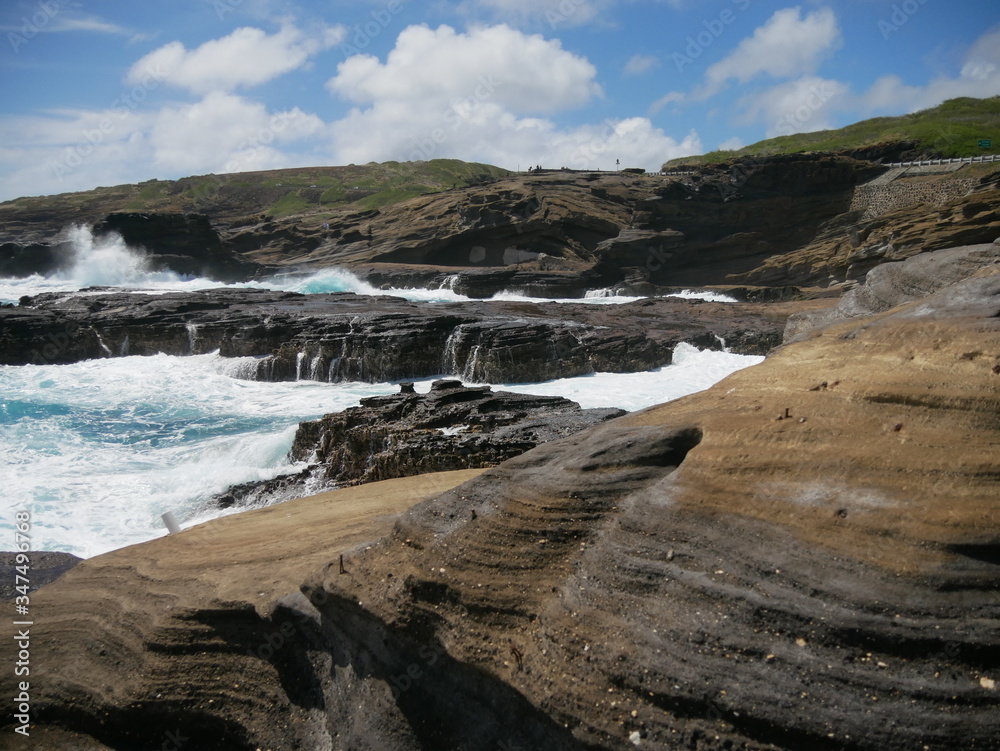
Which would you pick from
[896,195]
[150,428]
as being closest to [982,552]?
[150,428]

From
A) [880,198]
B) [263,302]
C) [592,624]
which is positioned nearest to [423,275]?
[263,302]

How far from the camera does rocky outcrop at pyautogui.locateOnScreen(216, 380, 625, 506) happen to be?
33.6ft

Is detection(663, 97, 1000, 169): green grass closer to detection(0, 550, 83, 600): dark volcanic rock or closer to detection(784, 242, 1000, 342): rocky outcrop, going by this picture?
detection(784, 242, 1000, 342): rocky outcrop

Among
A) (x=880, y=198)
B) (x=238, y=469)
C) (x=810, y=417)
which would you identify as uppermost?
(x=880, y=198)

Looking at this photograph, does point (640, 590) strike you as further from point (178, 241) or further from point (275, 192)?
point (275, 192)

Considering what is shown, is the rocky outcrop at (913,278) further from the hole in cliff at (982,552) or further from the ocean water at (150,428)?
the ocean water at (150,428)

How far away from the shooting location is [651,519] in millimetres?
3984

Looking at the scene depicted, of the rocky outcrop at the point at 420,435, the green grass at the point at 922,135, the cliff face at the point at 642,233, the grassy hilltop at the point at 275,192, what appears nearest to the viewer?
the rocky outcrop at the point at 420,435

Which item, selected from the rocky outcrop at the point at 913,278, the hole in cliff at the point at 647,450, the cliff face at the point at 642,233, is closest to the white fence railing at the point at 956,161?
the cliff face at the point at 642,233

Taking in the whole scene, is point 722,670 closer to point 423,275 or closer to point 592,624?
point 592,624

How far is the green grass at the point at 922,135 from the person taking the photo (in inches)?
1829

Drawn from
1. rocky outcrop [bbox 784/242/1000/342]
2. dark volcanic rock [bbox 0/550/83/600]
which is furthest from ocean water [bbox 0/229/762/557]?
rocky outcrop [bbox 784/242/1000/342]

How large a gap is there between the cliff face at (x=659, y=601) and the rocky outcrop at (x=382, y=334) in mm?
15451

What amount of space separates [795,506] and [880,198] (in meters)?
41.1
